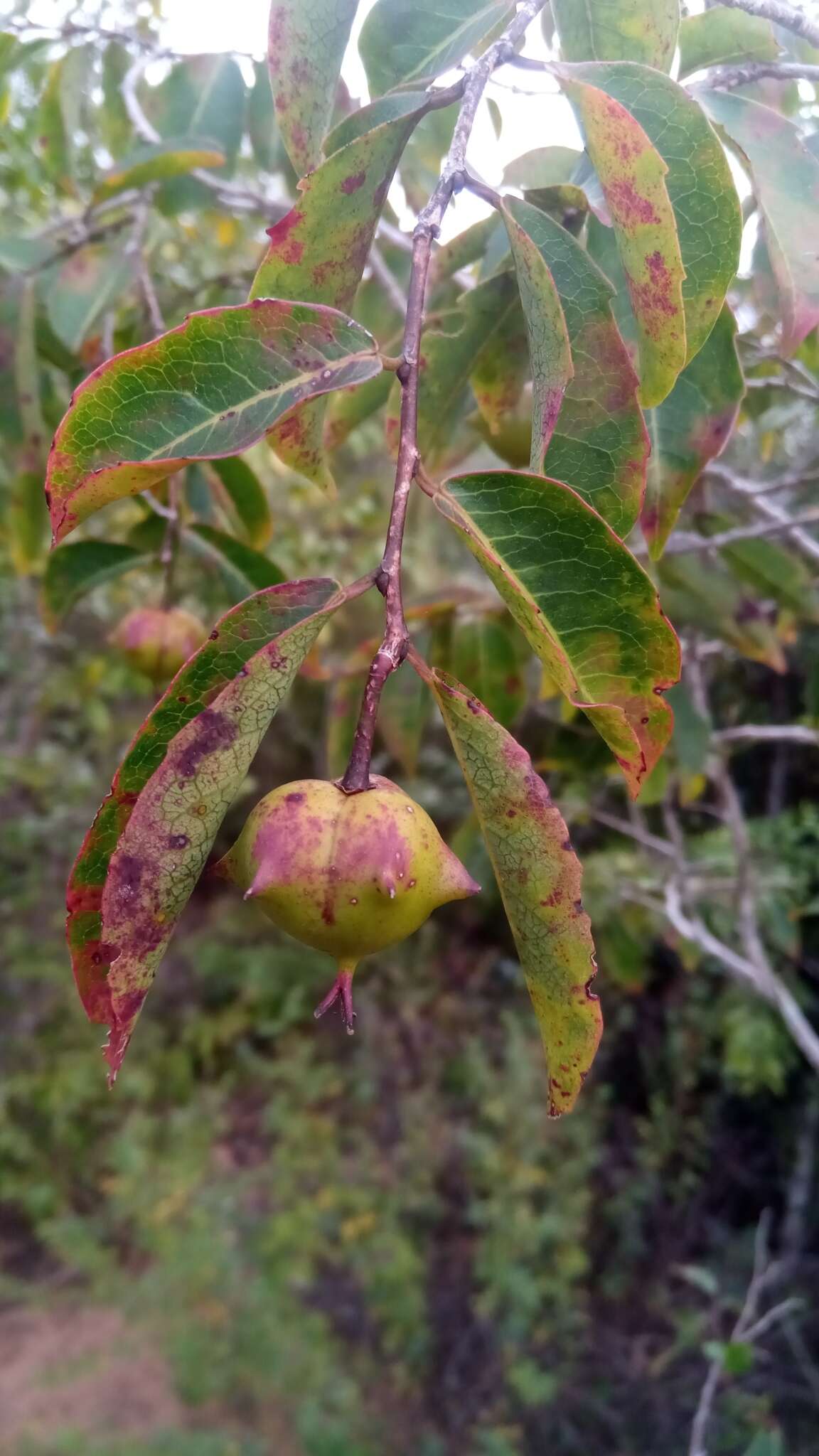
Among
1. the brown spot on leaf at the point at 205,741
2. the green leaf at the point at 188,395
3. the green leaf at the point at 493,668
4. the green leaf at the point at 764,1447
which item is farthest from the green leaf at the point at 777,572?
the green leaf at the point at 764,1447

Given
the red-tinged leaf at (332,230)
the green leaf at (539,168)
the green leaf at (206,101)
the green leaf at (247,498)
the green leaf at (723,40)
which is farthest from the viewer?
the green leaf at (206,101)

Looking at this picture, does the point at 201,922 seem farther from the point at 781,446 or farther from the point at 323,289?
the point at 323,289

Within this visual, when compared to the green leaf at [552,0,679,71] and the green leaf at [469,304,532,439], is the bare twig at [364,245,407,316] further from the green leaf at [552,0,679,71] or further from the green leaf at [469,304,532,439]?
the green leaf at [552,0,679,71]

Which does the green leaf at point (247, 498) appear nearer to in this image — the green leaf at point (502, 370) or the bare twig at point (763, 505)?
the green leaf at point (502, 370)

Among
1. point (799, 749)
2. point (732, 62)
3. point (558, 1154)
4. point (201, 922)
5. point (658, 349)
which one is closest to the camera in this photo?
point (658, 349)

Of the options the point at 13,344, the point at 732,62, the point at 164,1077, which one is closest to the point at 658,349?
the point at 732,62

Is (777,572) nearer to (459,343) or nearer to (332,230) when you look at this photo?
(459,343)
